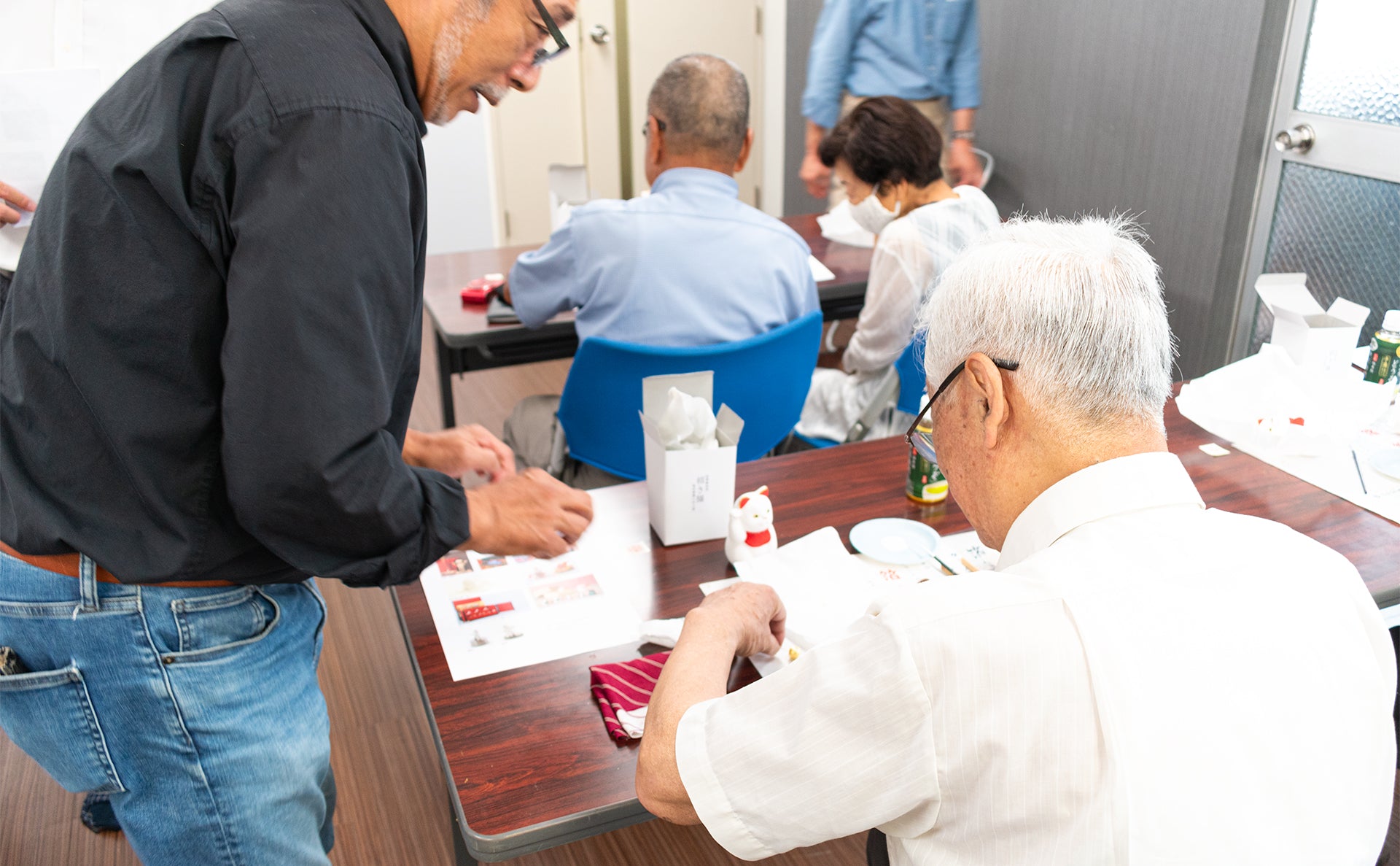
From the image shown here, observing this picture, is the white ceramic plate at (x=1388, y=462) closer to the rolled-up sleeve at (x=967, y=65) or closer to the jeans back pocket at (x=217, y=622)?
the jeans back pocket at (x=217, y=622)

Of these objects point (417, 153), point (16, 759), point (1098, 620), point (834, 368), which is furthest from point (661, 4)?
point (1098, 620)

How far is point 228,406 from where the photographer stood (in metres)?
0.90

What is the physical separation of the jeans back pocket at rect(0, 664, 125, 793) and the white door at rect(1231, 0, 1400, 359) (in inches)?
132

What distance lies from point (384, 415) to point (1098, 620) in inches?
24.3

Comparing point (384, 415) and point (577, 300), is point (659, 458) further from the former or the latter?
point (577, 300)

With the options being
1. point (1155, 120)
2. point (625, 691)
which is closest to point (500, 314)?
point (625, 691)

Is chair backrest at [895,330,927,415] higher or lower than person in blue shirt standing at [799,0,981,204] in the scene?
lower

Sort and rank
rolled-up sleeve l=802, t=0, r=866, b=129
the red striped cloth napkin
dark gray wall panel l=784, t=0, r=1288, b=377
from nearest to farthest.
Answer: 1. the red striped cloth napkin
2. dark gray wall panel l=784, t=0, r=1288, b=377
3. rolled-up sleeve l=802, t=0, r=866, b=129

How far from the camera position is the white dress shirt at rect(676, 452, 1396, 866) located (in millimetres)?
790

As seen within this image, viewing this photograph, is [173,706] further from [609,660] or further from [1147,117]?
[1147,117]

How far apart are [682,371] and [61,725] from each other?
1.23 meters

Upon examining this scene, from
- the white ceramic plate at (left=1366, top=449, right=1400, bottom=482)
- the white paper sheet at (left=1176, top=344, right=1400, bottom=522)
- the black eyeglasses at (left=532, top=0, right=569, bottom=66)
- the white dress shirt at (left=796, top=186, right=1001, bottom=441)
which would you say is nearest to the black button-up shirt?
the black eyeglasses at (left=532, top=0, right=569, bottom=66)

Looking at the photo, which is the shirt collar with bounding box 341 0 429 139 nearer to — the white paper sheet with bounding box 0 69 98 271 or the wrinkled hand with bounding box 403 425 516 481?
the wrinkled hand with bounding box 403 425 516 481

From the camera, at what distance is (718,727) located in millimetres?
908
